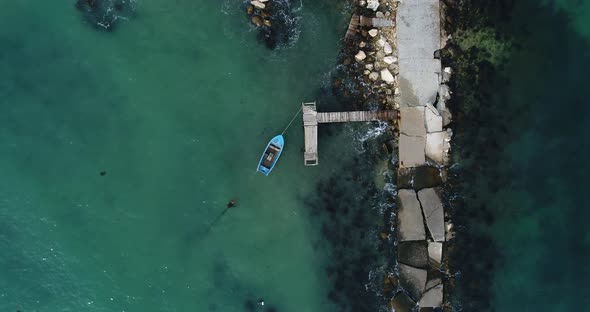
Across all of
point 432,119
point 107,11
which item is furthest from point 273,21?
point 432,119

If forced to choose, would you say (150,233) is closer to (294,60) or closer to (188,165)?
(188,165)

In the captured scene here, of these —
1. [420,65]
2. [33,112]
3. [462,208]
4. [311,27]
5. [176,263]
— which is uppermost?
[311,27]

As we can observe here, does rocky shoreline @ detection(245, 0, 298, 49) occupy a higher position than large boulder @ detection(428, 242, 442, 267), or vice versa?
rocky shoreline @ detection(245, 0, 298, 49)

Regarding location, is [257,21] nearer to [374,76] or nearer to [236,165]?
[374,76]

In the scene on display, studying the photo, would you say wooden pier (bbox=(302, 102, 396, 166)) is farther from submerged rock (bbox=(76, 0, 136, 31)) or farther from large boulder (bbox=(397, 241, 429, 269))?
submerged rock (bbox=(76, 0, 136, 31))

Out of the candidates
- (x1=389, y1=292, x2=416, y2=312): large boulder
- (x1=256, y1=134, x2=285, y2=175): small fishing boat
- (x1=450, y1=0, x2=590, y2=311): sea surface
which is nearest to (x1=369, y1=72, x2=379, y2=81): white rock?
(x1=450, y1=0, x2=590, y2=311): sea surface

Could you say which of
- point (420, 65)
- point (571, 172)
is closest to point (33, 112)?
point (420, 65)
